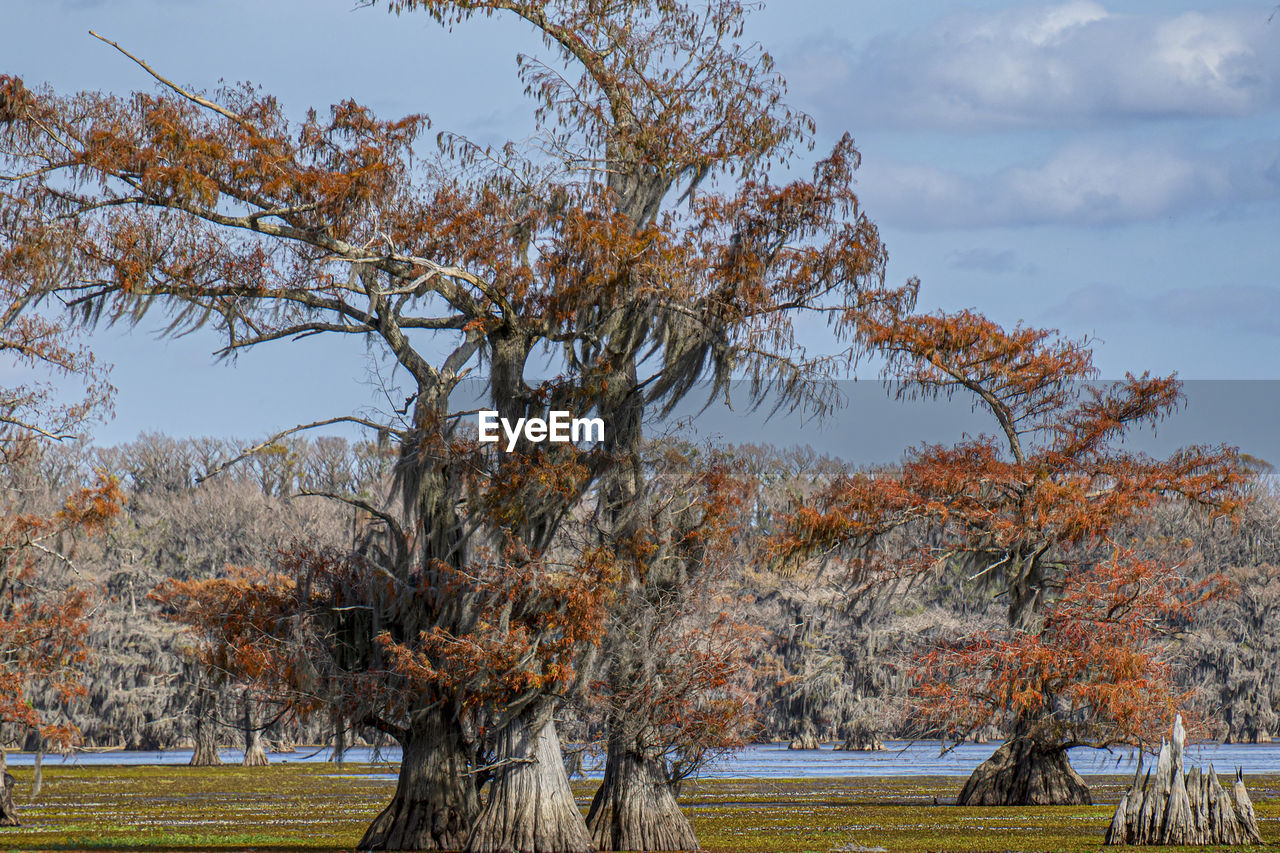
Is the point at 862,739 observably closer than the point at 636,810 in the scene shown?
No

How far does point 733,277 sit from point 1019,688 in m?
13.2

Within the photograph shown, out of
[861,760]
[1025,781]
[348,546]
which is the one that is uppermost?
[348,546]

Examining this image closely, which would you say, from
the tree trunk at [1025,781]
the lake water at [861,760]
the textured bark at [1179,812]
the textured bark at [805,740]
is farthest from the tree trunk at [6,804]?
the textured bark at [805,740]

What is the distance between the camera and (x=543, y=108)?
84.5ft

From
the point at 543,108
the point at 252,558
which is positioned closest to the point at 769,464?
the point at 252,558

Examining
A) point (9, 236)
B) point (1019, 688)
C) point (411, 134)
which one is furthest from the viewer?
point (1019, 688)

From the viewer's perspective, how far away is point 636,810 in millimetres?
22797

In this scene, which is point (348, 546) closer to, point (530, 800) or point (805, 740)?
point (805, 740)

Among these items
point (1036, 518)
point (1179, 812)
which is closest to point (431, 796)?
point (1179, 812)

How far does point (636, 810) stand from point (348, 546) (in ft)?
145

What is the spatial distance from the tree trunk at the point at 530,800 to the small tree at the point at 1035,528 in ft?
39.2

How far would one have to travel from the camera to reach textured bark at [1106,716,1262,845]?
20984 millimetres

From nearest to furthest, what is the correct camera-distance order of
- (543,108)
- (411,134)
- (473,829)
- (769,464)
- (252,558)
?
(473,829) → (411,134) → (543,108) → (252,558) → (769,464)

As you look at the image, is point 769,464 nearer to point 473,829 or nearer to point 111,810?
point 111,810
